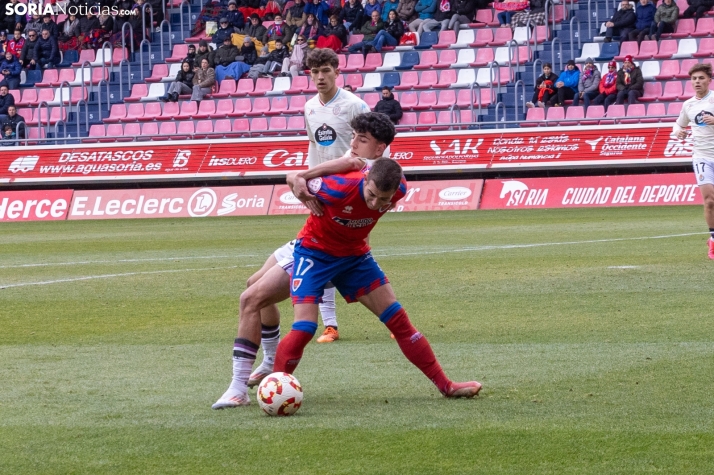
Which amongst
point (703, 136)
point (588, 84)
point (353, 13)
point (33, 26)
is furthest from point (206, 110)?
point (703, 136)

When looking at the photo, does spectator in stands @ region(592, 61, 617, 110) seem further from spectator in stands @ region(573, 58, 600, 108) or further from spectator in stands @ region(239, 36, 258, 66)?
spectator in stands @ region(239, 36, 258, 66)

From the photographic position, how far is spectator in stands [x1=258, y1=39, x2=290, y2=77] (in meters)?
36.2

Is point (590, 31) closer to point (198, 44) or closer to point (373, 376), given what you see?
point (198, 44)

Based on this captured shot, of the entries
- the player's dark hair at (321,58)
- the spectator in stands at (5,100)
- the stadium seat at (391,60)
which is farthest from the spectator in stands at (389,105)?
the player's dark hair at (321,58)

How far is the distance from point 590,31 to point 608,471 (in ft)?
96.1

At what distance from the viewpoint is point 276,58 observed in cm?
3647

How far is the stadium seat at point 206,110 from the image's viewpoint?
117 ft

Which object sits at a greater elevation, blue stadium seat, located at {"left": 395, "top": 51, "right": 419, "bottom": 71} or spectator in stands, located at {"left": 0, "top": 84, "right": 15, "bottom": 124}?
blue stadium seat, located at {"left": 395, "top": 51, "right": 419, "bottom": 71}

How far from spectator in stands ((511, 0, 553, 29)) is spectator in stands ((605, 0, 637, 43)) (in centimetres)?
225

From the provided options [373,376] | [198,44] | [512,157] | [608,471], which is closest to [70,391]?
[373,376]

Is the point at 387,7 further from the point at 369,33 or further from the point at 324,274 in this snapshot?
the point at 324,274

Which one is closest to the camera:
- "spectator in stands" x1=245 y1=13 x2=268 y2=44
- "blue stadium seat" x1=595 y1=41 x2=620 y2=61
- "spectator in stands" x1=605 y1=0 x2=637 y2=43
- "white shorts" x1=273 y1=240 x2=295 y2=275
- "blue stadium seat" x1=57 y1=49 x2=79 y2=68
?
"white shorts" x1=273 y1=240 x2=295 y2=275

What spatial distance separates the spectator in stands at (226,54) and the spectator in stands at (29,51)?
7061 millimetres

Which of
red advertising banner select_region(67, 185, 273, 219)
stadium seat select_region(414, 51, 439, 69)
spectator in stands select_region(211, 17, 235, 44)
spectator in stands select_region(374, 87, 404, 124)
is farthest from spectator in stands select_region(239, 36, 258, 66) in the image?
red advertising banner select_region(67, 185, 273, 219)
